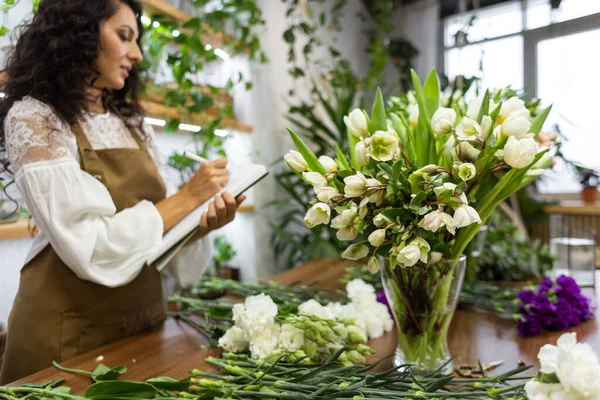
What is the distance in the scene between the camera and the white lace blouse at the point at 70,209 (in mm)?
853

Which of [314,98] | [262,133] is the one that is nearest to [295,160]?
[262,133]

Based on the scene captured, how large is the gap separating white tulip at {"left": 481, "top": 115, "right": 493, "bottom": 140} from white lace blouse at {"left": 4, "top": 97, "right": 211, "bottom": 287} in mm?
687

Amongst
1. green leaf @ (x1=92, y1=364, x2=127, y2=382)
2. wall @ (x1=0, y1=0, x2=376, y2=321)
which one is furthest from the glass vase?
wall @ (x1=0, y1=0, x2=376, y2=321)

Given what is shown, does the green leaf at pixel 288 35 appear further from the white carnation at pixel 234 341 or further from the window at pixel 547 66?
the white carnation at pixel 234 341

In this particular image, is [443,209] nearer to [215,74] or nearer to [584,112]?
[215,74]

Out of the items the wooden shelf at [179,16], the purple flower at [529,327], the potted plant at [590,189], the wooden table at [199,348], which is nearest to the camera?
the wooden table at [199,348]

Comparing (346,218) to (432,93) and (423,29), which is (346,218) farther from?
(423,29)

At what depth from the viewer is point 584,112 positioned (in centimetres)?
320

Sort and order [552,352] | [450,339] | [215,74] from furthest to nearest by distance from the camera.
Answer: [215,74] < [450,339] < [552,352]

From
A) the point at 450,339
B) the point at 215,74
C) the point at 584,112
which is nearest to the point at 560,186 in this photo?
the point at 584,112

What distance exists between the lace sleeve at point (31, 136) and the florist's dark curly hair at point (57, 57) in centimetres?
4

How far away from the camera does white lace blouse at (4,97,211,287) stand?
853 mm

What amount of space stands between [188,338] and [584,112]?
3420 mm

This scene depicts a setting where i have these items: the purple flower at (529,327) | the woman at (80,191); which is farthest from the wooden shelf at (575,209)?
the woman at (80,191)
